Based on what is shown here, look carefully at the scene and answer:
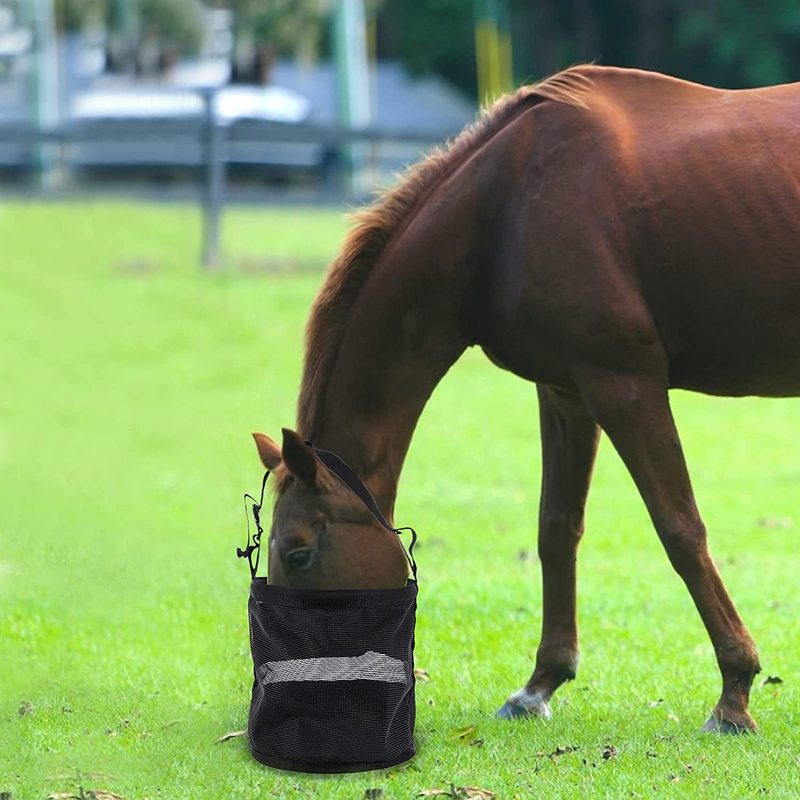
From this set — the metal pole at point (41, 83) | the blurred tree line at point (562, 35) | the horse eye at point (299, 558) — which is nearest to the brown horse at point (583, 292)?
the horse eye at point (299, 558)

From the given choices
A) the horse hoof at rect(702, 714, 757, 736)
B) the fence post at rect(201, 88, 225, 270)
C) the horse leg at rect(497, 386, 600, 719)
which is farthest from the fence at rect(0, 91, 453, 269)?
the horse hoof at rect(702, 714, 757, 736)

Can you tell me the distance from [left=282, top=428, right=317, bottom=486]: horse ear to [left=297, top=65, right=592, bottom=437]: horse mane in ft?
1.13

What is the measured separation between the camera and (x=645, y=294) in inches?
162

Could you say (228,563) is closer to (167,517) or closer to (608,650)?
(167,517)

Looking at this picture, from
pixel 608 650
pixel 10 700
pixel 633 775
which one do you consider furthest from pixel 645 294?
pixel 10 700

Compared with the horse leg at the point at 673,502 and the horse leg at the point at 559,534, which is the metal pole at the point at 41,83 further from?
the horse leg at the point at 673,502

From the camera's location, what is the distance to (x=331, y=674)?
13.1 feet

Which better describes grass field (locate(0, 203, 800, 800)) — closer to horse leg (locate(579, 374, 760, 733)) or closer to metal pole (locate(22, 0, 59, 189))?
horse leg (locate(579, 374, 760, 733))

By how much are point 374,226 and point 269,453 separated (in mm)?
811

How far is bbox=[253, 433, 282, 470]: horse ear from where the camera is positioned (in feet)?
13.5

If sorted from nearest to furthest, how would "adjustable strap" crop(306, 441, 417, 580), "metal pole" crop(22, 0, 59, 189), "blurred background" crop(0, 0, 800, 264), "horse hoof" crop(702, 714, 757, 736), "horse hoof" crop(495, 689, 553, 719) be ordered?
"adjustable strap" crop(306, 441, 417, 580)
"horse hoof" crop(702, 714, 757, 736)
"horse hoof" crop(495, 689, 553, 719)
"blurred background" crop(0, 0, 800, 264)
"metal pole" crop(22, 0, 59, 189)

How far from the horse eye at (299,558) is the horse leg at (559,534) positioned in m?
0.99

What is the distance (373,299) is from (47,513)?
326cm

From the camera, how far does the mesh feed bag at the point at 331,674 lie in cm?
397
